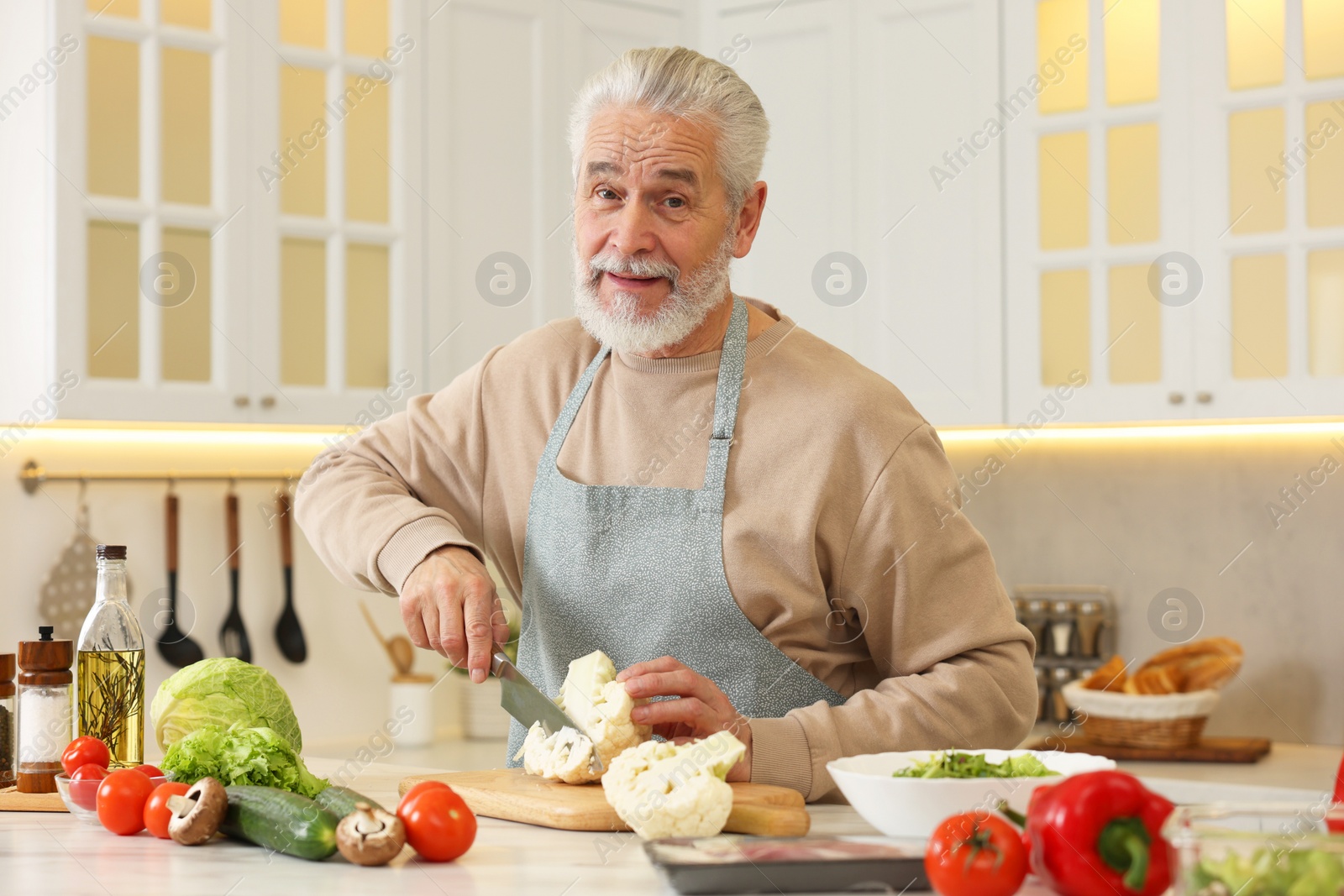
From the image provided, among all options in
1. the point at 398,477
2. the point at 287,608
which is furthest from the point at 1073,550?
the point at 398,477

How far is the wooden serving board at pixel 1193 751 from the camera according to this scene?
2896 millimetres

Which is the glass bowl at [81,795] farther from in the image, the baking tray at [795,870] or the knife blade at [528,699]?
the baking tray at [795,870]

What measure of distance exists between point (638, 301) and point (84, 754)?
2.48 feet

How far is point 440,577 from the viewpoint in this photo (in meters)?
1.49

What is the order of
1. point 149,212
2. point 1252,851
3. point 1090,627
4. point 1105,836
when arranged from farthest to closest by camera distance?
1. point 1090,627
2. point 149,212
3. point 1105,836
4. point 1252,851

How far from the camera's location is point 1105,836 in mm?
936

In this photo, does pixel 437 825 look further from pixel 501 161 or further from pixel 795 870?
pixel 501 161

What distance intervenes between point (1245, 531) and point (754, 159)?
6.39 feet

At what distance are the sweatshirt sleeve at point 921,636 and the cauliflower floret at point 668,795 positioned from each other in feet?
0.65

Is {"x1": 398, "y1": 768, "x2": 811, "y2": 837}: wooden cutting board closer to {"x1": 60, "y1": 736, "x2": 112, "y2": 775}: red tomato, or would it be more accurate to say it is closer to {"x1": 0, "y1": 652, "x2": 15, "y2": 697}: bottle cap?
{"x1": 60, "y1": 736, "x2": 112, "y2": 775}: red tomato

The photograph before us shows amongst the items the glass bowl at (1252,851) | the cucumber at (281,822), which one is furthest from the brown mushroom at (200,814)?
the glass bowl at (1252,851)

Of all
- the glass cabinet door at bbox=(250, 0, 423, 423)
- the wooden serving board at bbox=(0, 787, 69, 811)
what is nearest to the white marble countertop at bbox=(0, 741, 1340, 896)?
the wooden serving board at bbox=(0, 787, 69, 811)

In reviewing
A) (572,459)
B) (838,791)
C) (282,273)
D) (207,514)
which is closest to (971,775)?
(838,791)

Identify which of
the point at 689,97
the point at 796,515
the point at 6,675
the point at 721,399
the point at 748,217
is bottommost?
the point at 6,675
